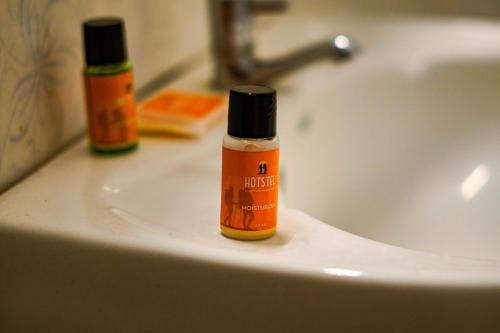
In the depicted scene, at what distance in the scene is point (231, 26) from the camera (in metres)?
0.76

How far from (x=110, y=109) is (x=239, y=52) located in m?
0.27

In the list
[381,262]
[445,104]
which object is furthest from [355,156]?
[381,262]

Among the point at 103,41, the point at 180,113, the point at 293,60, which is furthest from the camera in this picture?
the point at 293,60

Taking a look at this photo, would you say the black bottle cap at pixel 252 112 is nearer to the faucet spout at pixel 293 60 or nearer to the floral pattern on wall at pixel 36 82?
the floral pattern on wall at pixel 36 82

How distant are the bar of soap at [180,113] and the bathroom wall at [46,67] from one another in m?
0.06

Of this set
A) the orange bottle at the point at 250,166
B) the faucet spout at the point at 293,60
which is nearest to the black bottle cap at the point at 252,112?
the orange bottle at the point at 250,166

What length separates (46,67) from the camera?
0.54m

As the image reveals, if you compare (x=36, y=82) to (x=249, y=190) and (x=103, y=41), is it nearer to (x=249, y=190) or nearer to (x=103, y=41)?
(x=103, y=41)

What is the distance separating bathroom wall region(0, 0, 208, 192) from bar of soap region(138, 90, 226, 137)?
2.3 inches

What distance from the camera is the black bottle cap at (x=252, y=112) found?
15.7 inches

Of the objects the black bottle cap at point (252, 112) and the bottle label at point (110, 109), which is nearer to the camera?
the black bottle cap at point (252, 112)

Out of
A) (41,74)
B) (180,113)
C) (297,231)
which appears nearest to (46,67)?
(41,74)

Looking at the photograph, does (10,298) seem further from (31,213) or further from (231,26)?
(231,26)

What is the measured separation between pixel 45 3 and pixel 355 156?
15.6 inches
